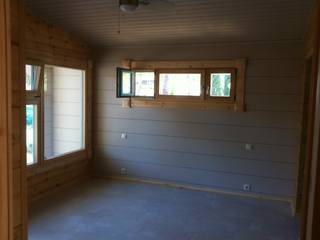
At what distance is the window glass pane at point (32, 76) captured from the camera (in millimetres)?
4520

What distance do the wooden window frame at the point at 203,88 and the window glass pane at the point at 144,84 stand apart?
0.08 meters

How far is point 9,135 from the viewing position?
49.0 inches

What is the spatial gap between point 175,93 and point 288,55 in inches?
72.8

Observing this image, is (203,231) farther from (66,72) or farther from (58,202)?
(66,72)

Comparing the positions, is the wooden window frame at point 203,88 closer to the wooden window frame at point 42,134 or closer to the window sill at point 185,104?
the window sill at point 185,104

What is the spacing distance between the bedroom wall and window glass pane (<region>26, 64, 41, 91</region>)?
1434 millimetres

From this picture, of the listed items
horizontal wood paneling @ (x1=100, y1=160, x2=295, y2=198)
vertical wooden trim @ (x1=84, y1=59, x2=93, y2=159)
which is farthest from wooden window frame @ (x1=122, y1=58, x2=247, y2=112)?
horizontal wood paneling @ (x1=100, y1=160, x2=295, y2=198)

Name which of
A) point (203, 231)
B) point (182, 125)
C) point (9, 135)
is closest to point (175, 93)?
point (182, 125)

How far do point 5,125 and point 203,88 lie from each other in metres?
4.24

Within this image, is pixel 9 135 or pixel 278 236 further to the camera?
pixel 278 236

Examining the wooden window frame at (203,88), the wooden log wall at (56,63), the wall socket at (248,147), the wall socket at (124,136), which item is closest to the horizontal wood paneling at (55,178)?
the wooden log wall at (56,63)

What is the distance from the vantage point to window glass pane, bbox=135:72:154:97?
18.4 feet

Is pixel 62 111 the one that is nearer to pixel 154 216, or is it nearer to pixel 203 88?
pixel 203 88

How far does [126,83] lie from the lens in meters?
5.36
